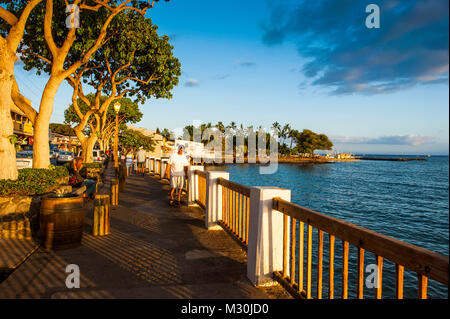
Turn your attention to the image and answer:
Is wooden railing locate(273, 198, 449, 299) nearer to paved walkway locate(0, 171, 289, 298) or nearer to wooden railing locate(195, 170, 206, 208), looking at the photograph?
paved walkway locate(0, 171, 289, 298)

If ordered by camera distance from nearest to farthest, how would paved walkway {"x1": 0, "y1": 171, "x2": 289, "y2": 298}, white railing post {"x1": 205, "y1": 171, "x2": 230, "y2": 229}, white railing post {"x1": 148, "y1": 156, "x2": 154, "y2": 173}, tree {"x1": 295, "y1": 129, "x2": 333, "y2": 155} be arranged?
paved walkway {"x1": 0, "y1": 171, "x2": 289, "y2": 298}, white railing post {"x1": 205, "y1": 171, "x2": 230, "y2": 229}, white railing post {"x1": 148, "y1": 156, "x2": 154, "y2": 173}, tree {"x1": 295, "y1": 129, "x2": 333, "y2": 155}

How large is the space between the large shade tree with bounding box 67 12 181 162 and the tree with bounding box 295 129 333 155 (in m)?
122

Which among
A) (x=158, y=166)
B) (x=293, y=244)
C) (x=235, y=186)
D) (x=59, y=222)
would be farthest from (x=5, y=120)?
(x=158, y=166)

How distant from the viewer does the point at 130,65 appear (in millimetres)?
19672

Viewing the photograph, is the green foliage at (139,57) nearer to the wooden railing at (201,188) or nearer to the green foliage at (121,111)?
the wooden railing at (201,188)

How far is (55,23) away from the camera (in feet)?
45.8

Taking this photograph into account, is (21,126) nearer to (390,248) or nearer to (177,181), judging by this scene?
(177,181)

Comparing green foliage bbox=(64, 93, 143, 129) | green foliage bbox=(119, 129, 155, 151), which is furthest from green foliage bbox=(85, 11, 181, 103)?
green foliage bbox=(64, 93, 143, 129)

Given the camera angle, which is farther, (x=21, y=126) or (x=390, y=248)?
(x=21, y=126)

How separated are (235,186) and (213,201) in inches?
48.3

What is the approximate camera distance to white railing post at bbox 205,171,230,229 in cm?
650

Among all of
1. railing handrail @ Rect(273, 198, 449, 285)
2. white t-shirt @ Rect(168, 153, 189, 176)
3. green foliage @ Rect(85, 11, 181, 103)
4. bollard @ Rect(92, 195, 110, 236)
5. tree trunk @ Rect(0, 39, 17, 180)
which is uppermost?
green foliage @ Rect(85, 11, 181, 103)
